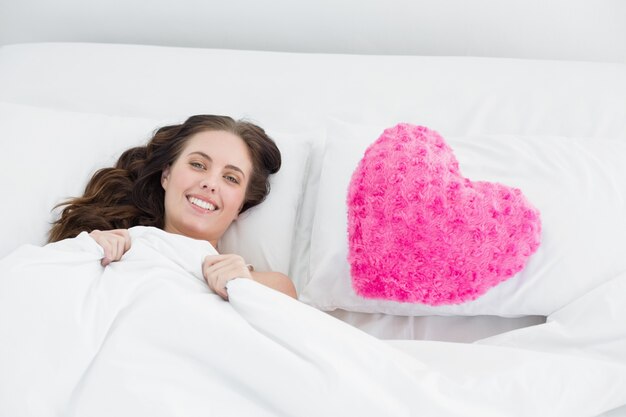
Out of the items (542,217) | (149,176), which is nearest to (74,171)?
(149,176)

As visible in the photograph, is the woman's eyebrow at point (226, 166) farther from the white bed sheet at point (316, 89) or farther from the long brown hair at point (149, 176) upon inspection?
the white bed sheet at point (316, 89)

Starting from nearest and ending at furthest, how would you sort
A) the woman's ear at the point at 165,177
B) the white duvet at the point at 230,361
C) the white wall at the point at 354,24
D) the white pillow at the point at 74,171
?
the white duvet at the point at 230,361 < the white pillow at the point at 74,171 < the woman's ear at the point at 165,177 < the white wall at the point at 354,24

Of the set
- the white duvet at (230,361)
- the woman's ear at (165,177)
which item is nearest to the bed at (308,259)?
the white duvet at (230,361)

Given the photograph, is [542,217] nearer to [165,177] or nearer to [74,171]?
[165,177]

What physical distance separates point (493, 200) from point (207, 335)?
59 cm

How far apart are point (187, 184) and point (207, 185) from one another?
0.17 ft

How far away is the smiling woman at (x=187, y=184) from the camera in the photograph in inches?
55.9

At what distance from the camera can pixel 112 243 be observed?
125cm

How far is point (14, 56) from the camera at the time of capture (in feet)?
5.88

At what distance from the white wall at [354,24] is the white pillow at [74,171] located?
0.43 m

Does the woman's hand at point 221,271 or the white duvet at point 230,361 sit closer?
the white duvet at point 230,361

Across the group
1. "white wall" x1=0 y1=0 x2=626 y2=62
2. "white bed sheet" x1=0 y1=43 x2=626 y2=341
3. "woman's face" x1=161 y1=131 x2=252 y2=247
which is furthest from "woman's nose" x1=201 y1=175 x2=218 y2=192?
"white wall" x1=0 y1=0 x2=626 y2=62

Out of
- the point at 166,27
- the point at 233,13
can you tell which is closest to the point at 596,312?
the point at 233,13

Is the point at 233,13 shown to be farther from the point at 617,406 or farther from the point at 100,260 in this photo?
the point at 617,406
